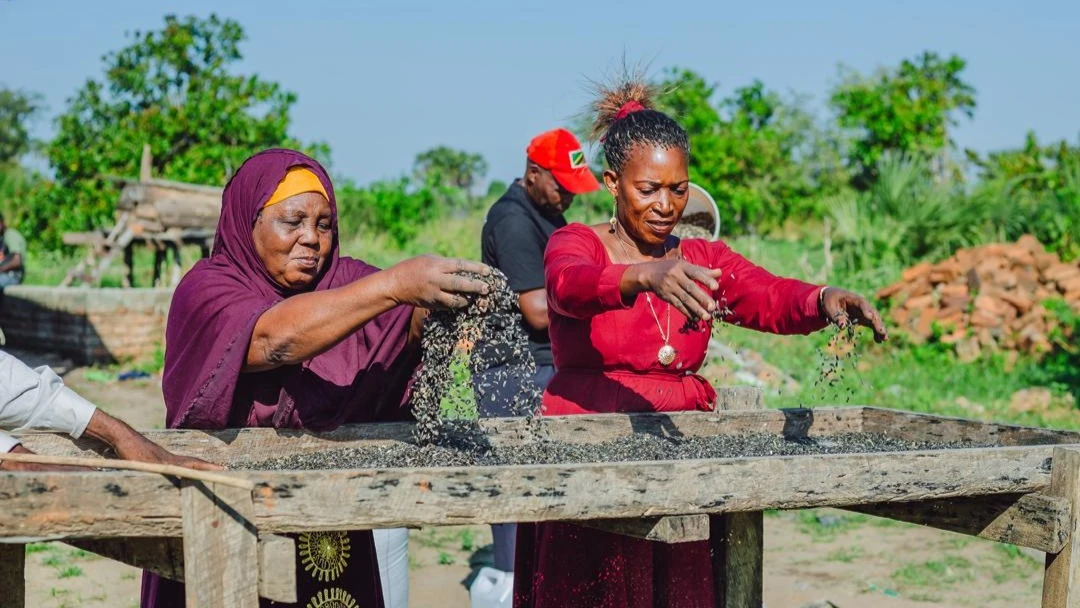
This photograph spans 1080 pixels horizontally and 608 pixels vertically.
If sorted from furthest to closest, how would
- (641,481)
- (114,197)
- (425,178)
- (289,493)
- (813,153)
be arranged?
(813,153) → (425,178) → (114,197) → (641,481) → (289,493)

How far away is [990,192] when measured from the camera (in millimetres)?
14359

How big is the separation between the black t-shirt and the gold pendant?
50.9 inches

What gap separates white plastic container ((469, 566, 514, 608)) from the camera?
4.61 metres

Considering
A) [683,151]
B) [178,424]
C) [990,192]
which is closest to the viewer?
[178,424]

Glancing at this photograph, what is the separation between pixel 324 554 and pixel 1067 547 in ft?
6.48

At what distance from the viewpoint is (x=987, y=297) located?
11.8m

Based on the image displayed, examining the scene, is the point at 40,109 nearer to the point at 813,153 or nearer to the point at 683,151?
the point at 813,153

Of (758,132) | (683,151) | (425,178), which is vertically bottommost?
(683,151)

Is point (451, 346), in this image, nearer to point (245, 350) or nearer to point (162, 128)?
point (245, 350)

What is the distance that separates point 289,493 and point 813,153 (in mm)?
33418

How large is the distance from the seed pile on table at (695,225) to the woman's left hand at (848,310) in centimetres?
272

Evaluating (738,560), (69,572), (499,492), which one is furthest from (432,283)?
(69,572)

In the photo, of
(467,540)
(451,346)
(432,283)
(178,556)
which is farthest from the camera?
(467,540)

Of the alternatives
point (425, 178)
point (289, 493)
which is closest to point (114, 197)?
point (425, 178)
